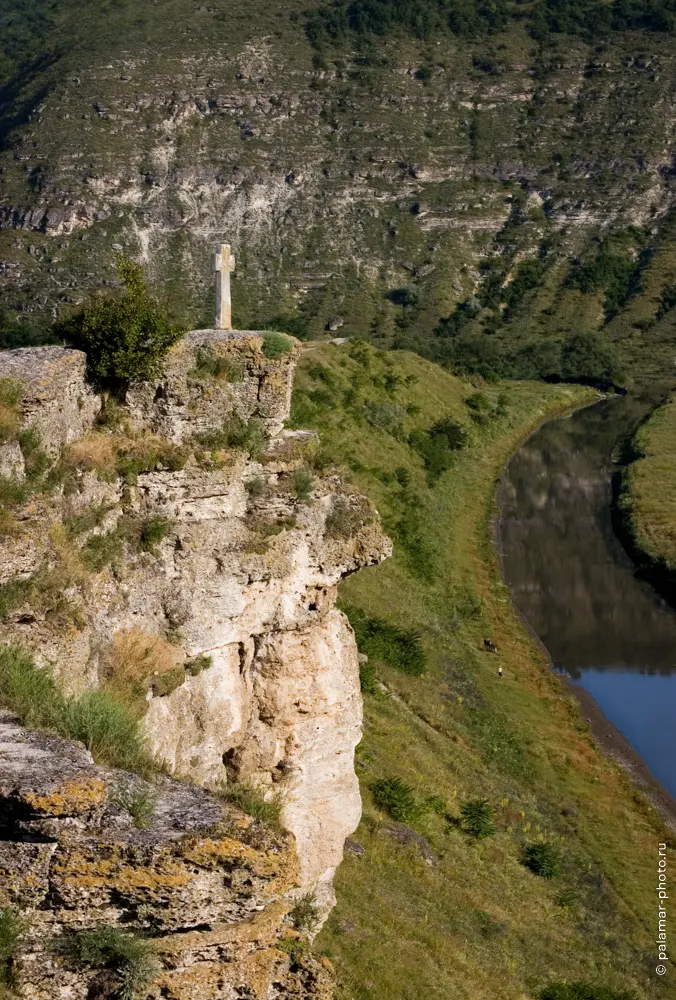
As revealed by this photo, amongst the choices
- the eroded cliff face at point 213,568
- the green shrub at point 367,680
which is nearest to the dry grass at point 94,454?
the eroded cliff face at point 213,568

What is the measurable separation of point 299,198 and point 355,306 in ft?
92.0

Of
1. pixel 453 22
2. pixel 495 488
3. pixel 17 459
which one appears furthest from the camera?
pixel 453 22

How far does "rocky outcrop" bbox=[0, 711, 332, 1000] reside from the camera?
20.4 feet

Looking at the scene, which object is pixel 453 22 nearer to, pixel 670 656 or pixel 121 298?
pixel 670 656

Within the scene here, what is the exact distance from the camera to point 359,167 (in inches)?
5886

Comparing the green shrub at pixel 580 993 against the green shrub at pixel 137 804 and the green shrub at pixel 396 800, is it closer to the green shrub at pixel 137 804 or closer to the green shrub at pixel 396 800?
the green shrub at pixel 396 800

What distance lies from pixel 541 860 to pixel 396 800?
3.62 meters

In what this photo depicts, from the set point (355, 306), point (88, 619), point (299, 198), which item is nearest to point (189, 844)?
point (88, 619)

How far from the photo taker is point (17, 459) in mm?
9812

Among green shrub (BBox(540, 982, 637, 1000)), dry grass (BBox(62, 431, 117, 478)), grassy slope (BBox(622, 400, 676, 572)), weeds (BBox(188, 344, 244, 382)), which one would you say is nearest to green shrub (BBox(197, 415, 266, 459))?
weeds (BBox(188, 344, 244, 382))

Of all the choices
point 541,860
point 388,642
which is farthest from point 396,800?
point 388,642

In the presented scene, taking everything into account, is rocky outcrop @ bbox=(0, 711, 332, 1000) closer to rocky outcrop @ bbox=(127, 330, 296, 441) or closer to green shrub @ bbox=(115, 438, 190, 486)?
green shrub @ bbox=(115, 438, 190, 486)

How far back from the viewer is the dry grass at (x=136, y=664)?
10086 mm

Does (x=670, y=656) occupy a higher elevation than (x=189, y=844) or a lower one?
lower
